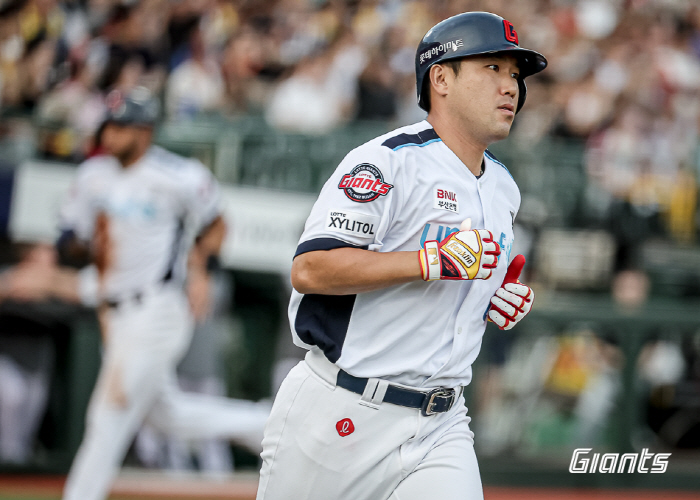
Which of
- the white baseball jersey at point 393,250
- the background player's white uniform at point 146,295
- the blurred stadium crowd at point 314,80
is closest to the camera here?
the white baseball jersey at point 393,250

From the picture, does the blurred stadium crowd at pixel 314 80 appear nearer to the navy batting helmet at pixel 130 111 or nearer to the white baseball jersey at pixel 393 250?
the navy batting helmet at pixel 130 111

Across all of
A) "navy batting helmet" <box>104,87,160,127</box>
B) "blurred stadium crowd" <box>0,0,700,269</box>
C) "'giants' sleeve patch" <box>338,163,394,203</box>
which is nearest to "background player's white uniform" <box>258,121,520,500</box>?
"'giants' sleeve patch" <box>338,163,394,203</box>

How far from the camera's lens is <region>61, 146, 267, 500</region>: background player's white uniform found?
6.47 m

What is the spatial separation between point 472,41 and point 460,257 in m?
0.78

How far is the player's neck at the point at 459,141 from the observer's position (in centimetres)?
334

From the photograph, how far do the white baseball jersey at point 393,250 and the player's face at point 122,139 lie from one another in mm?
3956

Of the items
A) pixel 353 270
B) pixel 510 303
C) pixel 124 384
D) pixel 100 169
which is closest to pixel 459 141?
pixel 510 303

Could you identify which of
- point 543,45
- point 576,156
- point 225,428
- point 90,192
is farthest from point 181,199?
point 543,45

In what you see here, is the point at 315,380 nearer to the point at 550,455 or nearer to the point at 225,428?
the point at 225,428

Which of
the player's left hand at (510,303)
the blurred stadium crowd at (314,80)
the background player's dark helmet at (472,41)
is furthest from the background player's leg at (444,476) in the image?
the blurred stadium crowd at (314,80)

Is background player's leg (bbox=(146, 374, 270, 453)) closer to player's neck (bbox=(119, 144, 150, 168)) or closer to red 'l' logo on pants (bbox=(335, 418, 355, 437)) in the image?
player's neck (bbox=(119, 144, 150, 168))

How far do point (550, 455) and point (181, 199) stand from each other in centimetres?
388

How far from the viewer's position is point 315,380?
3.20m

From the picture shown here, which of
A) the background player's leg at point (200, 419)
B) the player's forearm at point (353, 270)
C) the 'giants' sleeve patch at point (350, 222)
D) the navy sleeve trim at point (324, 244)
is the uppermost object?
the 'giants' sleeve patch at point (350, 222)
